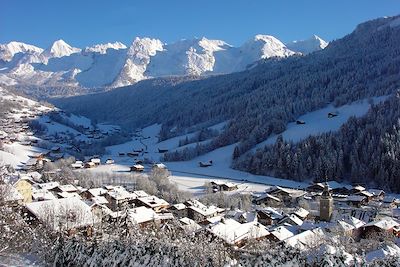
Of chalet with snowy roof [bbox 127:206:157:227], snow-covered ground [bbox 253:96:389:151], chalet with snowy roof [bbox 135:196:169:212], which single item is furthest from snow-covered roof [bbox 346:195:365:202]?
snow-covered ground [bbox 253:96:389:151]

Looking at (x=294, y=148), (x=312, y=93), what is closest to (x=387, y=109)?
(x=294, y=148)

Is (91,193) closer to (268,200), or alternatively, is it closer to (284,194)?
(268,200)

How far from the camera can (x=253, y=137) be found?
13738cm

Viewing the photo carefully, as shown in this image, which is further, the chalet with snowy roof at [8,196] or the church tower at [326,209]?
the church tower at [326,209]

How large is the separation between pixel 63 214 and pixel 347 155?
8231cm

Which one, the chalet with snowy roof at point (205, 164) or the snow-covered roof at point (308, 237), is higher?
the snow-covered roof at point (308, 237)

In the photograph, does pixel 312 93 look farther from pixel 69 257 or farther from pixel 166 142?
pixel 69 257

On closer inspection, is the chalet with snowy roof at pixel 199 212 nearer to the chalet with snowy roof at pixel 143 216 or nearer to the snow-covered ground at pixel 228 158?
the chalet with snowy roof at pixel 143 216

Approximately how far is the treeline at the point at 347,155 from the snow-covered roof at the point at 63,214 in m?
71.7

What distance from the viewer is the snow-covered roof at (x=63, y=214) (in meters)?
34.9

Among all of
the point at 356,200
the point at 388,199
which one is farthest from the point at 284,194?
the point at 388,199

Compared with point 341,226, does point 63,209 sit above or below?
above

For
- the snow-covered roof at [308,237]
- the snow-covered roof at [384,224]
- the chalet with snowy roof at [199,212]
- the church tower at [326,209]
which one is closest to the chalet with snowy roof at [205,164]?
the chalet with snowy roof at [199,212]

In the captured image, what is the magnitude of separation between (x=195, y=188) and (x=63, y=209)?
58.2 m
